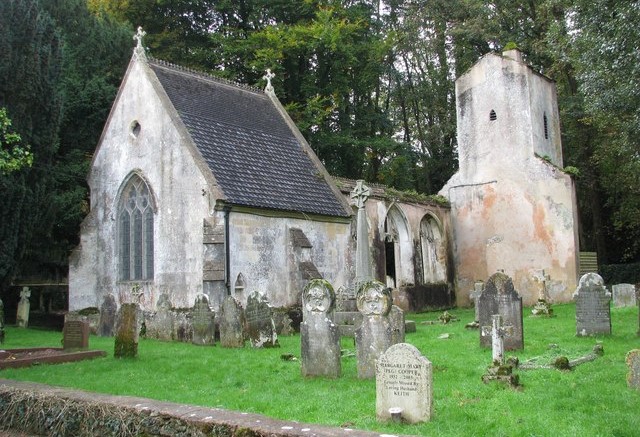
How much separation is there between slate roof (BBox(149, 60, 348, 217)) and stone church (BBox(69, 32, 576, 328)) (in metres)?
0.06

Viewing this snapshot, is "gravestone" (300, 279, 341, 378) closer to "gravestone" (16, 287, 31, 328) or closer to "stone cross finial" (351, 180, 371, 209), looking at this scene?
"stone cross finial" (351, 180, 371, 209)

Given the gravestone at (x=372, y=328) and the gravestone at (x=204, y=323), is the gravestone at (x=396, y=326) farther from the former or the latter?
the gravestone at (x=204, y=323)

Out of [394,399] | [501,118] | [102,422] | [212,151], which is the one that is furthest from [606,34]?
[102,422]

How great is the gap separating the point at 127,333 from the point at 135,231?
312 inches

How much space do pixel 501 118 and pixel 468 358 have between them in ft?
58.8

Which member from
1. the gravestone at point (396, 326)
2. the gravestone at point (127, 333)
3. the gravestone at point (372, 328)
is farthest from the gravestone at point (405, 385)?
the gravestone at point (127, 333)

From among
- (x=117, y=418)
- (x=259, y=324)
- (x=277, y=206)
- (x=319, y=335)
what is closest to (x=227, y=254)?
(x=277, y=206)

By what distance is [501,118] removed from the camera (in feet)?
88.7

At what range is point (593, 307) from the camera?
13.5m

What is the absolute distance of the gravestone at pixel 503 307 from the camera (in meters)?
12.2

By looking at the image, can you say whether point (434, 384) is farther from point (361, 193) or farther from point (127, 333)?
point (361, 193)

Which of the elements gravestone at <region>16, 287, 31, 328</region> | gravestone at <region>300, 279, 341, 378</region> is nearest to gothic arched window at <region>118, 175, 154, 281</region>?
gravestone at <region>16, 287, 31, 328</region>

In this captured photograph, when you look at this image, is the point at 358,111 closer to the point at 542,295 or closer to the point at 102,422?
the point at 542,295

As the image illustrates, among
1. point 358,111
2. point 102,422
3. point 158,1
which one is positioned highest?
point 158,1
